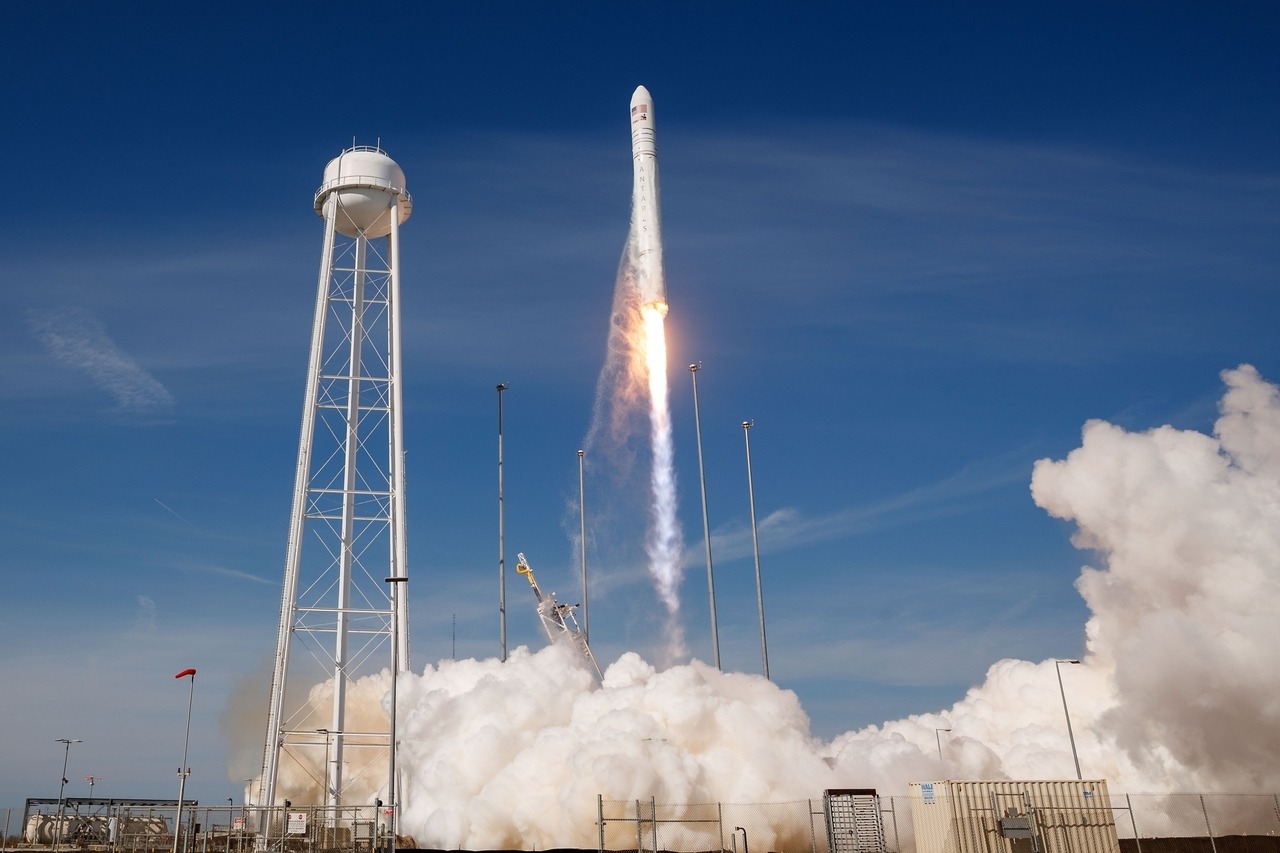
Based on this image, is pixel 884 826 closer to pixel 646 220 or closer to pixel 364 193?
pixel 646 220

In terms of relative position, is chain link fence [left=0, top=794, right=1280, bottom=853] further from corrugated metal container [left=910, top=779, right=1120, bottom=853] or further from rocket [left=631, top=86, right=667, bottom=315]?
rocket [left=631, top=86, right=667, bottom=315]

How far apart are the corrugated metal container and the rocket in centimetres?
2672

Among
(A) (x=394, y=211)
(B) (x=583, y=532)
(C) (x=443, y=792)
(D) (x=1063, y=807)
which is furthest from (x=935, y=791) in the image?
(A) (x=394, y=211)

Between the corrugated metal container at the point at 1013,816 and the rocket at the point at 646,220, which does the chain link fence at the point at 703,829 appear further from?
the rocket at the point at 646,220

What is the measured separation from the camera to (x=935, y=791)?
43.2 m

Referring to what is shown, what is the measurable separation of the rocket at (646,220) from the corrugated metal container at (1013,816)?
26724mm

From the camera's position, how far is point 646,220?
196ft

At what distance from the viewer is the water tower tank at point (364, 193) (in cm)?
5975

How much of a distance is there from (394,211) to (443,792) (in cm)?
2818

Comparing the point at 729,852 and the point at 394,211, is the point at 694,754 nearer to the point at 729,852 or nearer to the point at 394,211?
the point at 729,852

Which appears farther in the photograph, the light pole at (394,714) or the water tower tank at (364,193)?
the water tower tank at (364,193)

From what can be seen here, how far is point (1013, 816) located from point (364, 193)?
4114 centimetres

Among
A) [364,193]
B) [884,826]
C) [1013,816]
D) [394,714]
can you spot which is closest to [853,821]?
[884,826]

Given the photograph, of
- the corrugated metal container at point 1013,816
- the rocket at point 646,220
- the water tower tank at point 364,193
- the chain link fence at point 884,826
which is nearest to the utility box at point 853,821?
the chain link fence at point 884,826
